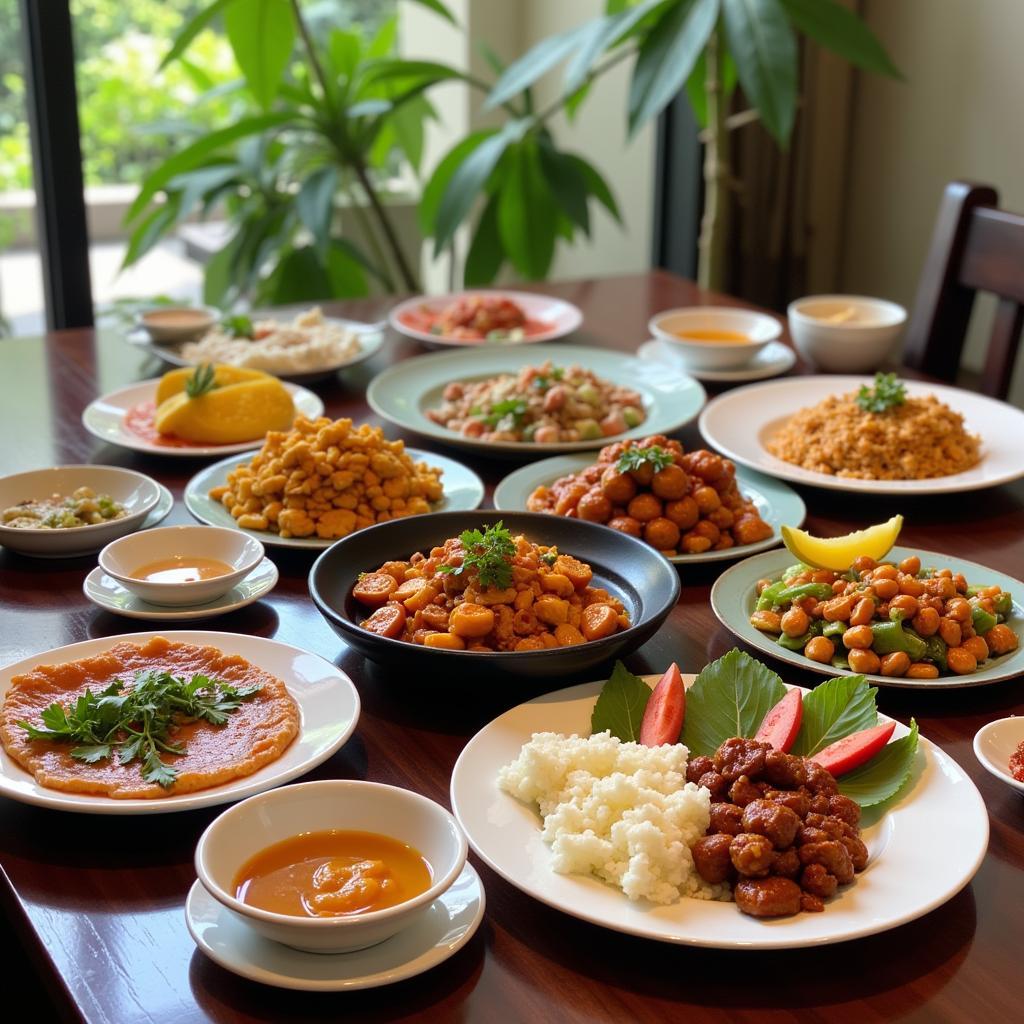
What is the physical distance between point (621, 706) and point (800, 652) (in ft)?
0.85

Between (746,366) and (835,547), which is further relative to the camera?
(746,366)

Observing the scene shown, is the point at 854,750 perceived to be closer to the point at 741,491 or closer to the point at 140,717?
the point at 140,717

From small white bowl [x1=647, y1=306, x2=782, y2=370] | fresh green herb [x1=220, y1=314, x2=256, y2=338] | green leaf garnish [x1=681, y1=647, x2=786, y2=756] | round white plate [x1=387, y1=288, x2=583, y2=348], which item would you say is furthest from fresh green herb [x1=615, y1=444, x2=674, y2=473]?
fresh green herb [x1=220, y1=314, x2=256, y2=338]

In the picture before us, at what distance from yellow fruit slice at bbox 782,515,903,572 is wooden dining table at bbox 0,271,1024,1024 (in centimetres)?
13

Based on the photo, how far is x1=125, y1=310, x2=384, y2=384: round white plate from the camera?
2348 mm

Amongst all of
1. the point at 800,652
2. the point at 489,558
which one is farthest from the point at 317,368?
the point at 800,652

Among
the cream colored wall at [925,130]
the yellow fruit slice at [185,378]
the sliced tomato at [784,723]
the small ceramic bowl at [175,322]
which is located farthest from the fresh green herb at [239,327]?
the cream colored wall at [925,130]

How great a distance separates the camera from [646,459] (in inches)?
65.9

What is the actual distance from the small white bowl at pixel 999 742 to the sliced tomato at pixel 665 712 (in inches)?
10.6

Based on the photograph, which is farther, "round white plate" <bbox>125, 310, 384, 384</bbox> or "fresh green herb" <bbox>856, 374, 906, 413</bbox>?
"round white plate" <bbox>125, 310, 384, 384</bbox>

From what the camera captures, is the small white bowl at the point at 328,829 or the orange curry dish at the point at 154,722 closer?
the small white bowl at the point at 328,829

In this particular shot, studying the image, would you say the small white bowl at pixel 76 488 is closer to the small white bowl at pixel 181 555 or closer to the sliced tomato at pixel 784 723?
the small white bowl at pixel 181 555

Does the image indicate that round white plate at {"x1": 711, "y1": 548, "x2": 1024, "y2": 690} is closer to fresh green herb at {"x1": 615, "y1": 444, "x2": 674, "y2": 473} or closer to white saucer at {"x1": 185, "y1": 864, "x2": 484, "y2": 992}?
fresh green herb at {"x1": 615, "y1": 444, "x2": 674, "y2": 473}

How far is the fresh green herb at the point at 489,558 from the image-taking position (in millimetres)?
1343
